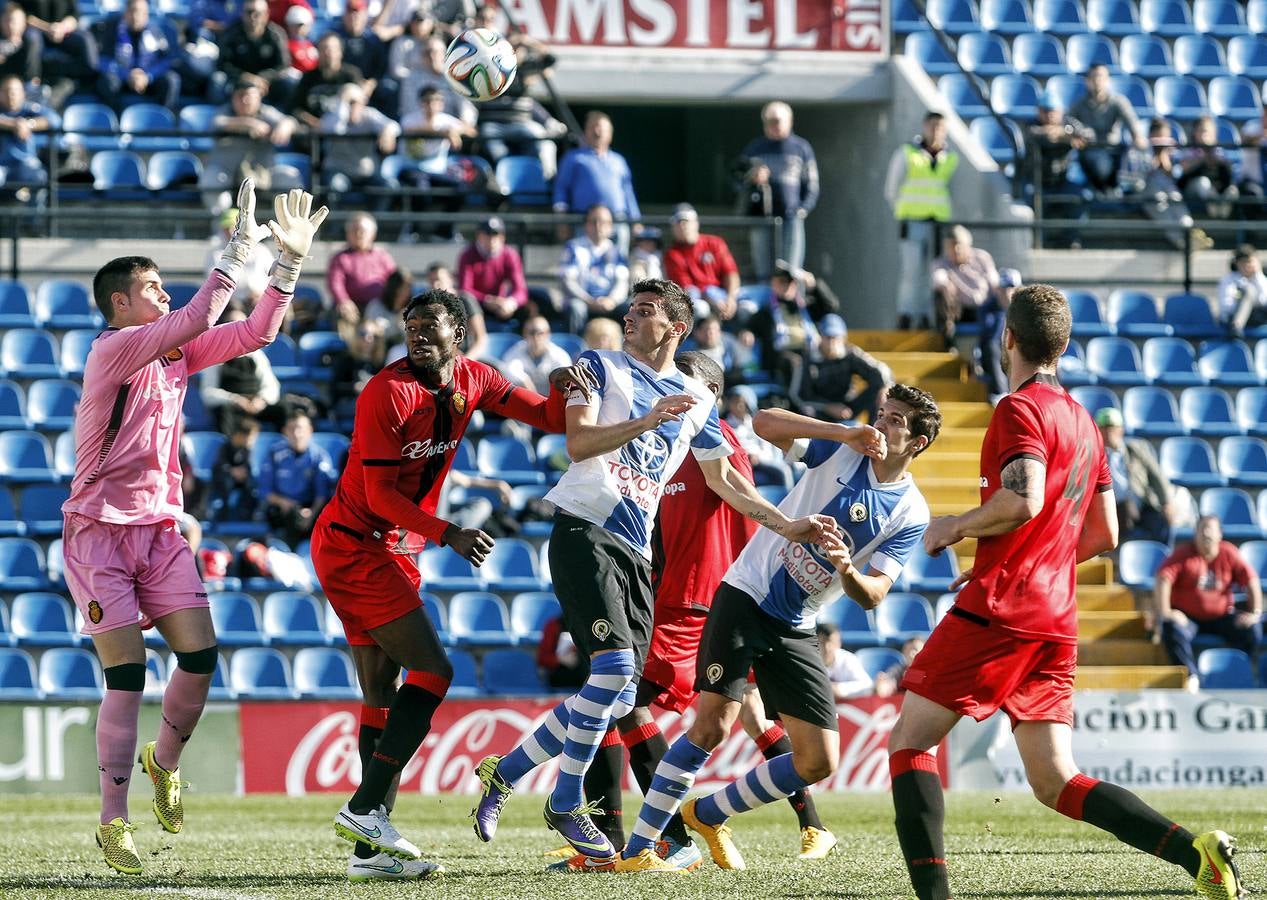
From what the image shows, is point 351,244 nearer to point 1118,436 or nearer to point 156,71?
point 156,71

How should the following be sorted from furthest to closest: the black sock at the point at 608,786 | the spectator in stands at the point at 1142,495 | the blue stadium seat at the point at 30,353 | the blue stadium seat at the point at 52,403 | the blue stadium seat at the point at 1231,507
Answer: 1. the blue stadium seat at the point at 1231,507
2. the spectator in stands at the point at 1142,495
3. the blue stadium seat at the point at 30,353
4. the blue stadium seat at the point at 52,403
5. the black sock at the point at 608,786

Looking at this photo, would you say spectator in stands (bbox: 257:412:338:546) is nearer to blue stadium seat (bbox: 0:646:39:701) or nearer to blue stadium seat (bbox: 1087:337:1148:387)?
blue stadium seat (bbox: 0:646:39:701)

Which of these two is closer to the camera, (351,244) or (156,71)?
(351,244)

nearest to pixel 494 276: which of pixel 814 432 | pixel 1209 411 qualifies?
pixel 1209 411

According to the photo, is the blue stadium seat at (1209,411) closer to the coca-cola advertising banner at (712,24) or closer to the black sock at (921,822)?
the coca-cola advertising banner at (712,24)

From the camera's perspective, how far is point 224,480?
51.8 feet

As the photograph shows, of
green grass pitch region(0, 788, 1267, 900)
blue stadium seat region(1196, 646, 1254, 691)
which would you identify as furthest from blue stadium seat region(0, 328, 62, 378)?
blue stadium seat region(1196, 646, 1254, 691)

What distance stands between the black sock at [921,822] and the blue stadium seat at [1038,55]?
16631 mm

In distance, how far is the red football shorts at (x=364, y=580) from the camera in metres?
8.23

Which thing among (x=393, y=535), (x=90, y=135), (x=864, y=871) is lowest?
(x=864, y=871)

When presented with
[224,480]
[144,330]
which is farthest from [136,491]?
[224,480]

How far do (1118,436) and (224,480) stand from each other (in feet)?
24.1

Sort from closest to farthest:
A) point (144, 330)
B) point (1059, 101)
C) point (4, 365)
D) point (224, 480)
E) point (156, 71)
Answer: point (144, 330) → point (224, 480) → point (4, 365) → point (156, 71) → point (1059, 101)

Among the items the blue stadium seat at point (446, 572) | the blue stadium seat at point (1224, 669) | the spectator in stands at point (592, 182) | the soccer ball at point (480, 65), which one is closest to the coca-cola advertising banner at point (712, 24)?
the spectator in stands at point (592, 182)
